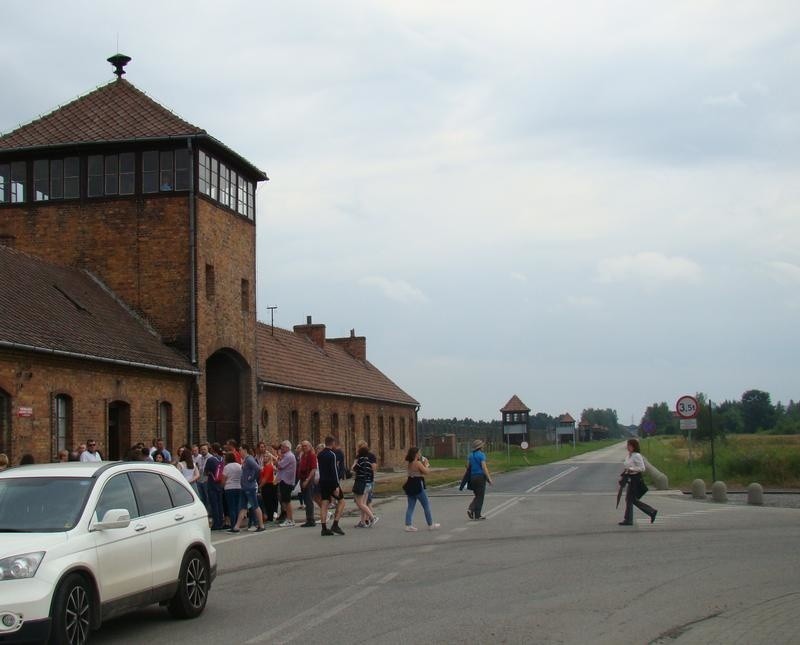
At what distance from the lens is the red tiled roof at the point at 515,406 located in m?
96.2

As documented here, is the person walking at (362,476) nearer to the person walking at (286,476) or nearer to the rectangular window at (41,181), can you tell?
the person walking at (286,476)

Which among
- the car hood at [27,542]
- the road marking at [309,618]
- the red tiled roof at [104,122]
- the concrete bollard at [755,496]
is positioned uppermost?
the red tiled roof at [104,122]

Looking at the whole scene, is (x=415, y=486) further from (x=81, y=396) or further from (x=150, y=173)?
(x=150, y=173)

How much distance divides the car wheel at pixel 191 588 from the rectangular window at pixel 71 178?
2433cm

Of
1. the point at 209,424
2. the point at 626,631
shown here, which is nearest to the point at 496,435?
the point at 209,424

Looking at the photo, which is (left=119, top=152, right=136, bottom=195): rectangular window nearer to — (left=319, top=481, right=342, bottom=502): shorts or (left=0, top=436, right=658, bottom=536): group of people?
(left=0, top=436, right=658, bottom=536): group of people

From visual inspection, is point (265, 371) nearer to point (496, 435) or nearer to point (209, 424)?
point (209, 424)

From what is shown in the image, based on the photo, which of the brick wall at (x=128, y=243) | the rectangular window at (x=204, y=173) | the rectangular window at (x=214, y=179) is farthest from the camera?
the rectangular window at (x=214, y=179)

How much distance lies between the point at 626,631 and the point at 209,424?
86.3 ft

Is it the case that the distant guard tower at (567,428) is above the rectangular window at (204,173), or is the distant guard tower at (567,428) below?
below

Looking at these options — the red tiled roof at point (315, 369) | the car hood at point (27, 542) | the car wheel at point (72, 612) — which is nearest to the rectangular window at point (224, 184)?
the red tiled roof at point (315, 369)

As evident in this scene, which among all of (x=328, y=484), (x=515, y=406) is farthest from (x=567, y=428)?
(x=328, y=484)

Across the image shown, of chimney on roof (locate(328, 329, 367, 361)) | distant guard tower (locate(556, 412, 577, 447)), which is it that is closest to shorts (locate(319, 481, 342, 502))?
chimney on roof (locate(328, 329, 367, 361))

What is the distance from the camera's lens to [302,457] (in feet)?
66.4
